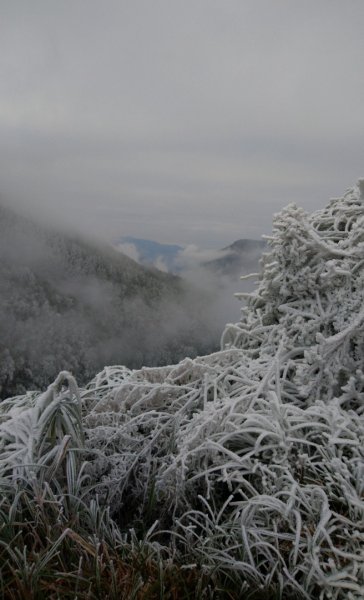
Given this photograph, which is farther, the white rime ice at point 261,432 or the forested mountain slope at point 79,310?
the forested mountain slope at point 79,310

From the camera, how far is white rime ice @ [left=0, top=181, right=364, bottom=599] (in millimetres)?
2262

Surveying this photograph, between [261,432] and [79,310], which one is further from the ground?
[261,432]

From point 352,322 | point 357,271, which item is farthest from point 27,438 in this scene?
point 357,271

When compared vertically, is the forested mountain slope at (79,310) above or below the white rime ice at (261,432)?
below

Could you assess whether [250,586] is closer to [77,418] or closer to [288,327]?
[77,418]

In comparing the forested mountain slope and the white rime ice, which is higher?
the white rime ice

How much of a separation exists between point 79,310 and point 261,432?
191ft

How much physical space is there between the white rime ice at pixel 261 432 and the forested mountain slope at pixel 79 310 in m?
36.2

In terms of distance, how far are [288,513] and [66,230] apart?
72.2 metres

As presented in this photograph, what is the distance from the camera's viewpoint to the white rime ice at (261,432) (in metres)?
2.26

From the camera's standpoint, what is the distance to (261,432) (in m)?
2.65

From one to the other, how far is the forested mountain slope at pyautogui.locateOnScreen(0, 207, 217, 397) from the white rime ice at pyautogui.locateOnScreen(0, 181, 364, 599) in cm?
3620

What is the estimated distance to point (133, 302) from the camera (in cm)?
6731

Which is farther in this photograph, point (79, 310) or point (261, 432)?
point (79, 310)
